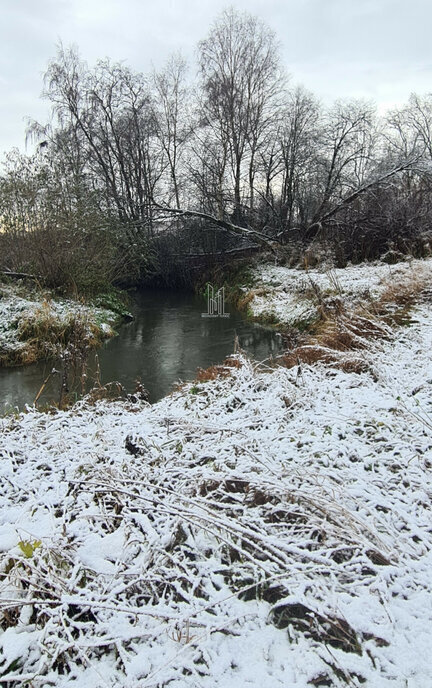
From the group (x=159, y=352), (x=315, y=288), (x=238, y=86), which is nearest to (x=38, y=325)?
(x=159, y=352)

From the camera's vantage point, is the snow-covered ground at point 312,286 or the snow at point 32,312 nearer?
the snow at point 32,312

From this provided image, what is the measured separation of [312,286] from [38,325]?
6229mm

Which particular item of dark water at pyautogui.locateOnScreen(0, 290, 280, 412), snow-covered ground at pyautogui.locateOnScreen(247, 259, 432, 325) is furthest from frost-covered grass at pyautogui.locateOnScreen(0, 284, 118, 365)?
snow-covered ground at pyautogui.locateOnScreen(247, 259, 432, 325)

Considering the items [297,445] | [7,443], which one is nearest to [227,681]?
[297,445]

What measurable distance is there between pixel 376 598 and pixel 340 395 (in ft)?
7.25

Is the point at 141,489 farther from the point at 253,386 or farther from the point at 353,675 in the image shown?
the point at 253,386

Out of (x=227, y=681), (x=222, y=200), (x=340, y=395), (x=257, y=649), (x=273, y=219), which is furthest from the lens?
(x=273, y=219)

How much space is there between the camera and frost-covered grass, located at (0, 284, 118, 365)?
7.81 metres

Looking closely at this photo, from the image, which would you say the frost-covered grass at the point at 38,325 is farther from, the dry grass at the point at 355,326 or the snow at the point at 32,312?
the dry grass at the point at 355,326

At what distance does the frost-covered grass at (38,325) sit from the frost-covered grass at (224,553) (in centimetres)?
496

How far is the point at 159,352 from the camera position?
826cm

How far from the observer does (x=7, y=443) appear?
3141 mm

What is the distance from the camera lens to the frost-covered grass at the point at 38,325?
7.81 metres

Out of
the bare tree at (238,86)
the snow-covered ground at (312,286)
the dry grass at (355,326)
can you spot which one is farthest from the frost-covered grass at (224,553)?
the bare tree at (238,86)
